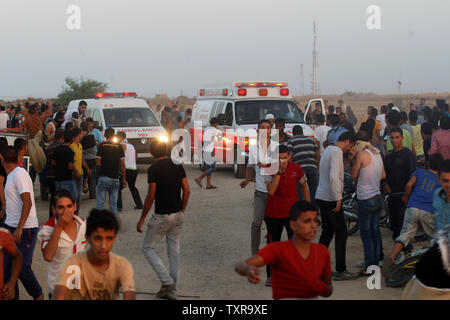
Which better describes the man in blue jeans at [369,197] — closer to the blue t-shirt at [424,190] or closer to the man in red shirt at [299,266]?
the blue t-shirt at [424,190]

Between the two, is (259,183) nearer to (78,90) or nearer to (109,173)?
(109,173)

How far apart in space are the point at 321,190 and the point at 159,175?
7.21 ft

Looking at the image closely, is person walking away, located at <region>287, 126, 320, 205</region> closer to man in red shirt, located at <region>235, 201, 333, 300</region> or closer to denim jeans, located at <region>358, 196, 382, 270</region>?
denim jeans, located at <region>358, 196, 382, 270</region>

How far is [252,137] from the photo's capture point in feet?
55.4

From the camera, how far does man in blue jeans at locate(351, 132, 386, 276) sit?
8602 mm

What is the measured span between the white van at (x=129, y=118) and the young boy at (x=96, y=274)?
47.5 feet

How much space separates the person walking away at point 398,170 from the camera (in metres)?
8.98

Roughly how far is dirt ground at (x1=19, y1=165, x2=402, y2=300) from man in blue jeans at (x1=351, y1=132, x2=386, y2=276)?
1.32 ft

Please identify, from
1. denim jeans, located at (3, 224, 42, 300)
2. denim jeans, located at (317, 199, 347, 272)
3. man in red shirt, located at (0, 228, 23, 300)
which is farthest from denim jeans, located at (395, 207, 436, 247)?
man in red shirt, located at (0, 228, 23, 300)

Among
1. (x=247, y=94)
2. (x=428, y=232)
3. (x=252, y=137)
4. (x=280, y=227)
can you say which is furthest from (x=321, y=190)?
(x=247, y=94)

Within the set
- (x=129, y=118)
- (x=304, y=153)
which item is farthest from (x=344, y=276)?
(x=129, y=118)

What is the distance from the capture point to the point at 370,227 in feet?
28.4
